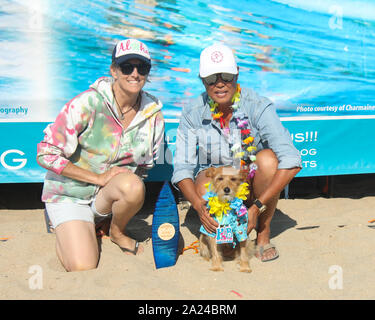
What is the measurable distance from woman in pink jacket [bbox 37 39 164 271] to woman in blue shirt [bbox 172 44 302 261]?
0.34m

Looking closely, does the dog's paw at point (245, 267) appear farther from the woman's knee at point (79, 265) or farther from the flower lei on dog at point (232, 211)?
the woman's knee at point (79, 265)

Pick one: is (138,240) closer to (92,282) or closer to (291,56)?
(92,282)

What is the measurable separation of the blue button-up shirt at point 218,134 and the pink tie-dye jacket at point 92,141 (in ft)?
0.92

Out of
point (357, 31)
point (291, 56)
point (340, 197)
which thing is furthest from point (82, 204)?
point (357, 31)

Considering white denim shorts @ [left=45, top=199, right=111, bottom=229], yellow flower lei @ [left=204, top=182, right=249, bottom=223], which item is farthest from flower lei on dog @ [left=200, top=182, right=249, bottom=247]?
white denim shorts @ [left=45, top=199, right=111, bottom=229]

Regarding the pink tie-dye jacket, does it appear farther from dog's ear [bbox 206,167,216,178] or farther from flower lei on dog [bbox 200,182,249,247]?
flower lei on dog [bbox 200,182,249,247]

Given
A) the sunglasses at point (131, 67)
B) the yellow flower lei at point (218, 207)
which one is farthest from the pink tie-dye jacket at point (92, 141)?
the yellow flower lei at point (218, 207)

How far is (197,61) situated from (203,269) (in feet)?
7.19

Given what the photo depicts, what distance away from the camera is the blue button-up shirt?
3.27 metres

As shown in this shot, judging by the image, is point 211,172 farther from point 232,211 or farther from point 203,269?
point 203,269

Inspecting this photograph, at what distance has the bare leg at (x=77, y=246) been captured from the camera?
2.97m

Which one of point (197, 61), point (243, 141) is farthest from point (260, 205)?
point (197, 61)

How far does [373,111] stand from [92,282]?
3614 mm

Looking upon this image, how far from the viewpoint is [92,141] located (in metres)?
3.29
